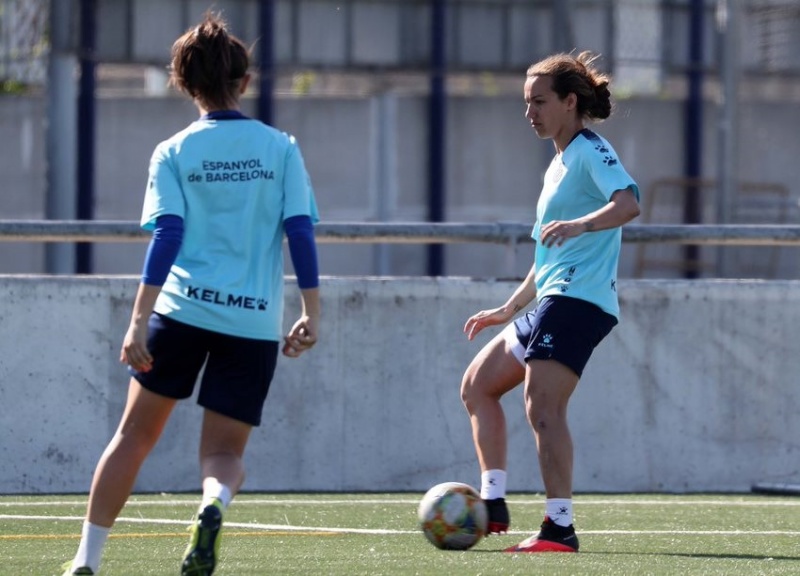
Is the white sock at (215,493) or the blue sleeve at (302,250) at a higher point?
the blue sleeve at (302,250)

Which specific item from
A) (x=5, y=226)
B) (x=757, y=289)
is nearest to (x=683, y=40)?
(x=757, y=289)

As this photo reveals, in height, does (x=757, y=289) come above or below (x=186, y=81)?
below

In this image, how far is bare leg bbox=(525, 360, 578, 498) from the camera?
6.02 m

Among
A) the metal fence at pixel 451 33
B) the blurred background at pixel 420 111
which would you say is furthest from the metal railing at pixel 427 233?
the metal fence at pixel 451 33

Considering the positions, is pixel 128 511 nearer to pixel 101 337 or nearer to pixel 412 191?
pixel 101 337

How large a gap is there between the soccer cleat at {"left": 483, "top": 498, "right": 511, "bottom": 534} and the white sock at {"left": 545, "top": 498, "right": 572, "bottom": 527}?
285 mm

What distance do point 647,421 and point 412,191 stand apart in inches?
525

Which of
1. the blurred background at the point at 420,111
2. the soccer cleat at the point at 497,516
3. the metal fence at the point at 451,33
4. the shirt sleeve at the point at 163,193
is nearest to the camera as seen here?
the shirt sleeve at the point at 163,193

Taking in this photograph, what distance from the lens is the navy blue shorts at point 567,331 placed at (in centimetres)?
599

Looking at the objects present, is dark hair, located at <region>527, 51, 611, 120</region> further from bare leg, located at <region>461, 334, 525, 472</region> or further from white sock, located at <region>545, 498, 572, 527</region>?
white sock, located at <region>545, 498, 572, 527</region>

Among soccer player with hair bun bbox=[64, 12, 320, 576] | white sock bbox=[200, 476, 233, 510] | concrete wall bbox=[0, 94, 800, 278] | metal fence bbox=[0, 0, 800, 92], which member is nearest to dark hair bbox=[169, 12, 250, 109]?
soccer player with hair bun bbox=[64, 12, 320, 576]

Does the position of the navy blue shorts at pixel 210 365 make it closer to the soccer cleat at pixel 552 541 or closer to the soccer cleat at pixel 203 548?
the soccer cleat at pixel 203 548

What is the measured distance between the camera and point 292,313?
332 inches

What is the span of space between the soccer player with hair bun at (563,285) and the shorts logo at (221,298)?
141 cm
